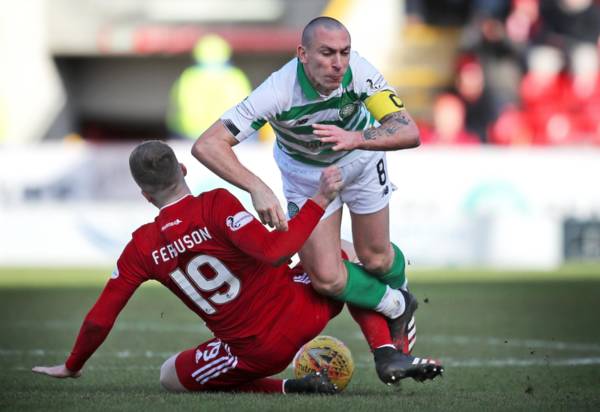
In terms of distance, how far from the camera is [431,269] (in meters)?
16.6

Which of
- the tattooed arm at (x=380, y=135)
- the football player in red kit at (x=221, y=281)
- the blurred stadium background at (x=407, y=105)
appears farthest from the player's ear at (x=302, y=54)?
the blurred stadium background at (x=407, y=105)

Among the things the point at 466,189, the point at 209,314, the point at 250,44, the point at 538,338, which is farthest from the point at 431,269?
the point at 209,314

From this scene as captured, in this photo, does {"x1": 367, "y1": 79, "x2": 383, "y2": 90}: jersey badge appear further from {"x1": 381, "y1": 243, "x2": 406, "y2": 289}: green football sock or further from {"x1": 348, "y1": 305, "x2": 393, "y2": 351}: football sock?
{"x1": 348, "y1": 305, "x2": 393, "y2": 351}: football sock

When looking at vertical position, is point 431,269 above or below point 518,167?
below

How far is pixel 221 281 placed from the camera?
623 centimetres

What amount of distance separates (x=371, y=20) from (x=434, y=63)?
1634mm

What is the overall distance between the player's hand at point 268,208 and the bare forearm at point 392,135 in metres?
0.53

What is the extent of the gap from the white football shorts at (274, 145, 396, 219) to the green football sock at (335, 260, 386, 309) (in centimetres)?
61

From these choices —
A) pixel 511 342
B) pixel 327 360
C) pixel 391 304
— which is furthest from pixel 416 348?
pixel 327 360

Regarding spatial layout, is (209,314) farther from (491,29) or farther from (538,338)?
(491,29)

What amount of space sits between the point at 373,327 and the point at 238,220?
3.83ft

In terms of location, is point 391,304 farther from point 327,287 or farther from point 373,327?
point 327,287

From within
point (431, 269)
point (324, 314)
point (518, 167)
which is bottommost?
point (431, 269)

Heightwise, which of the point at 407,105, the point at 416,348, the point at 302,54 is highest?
the point at 302,54
